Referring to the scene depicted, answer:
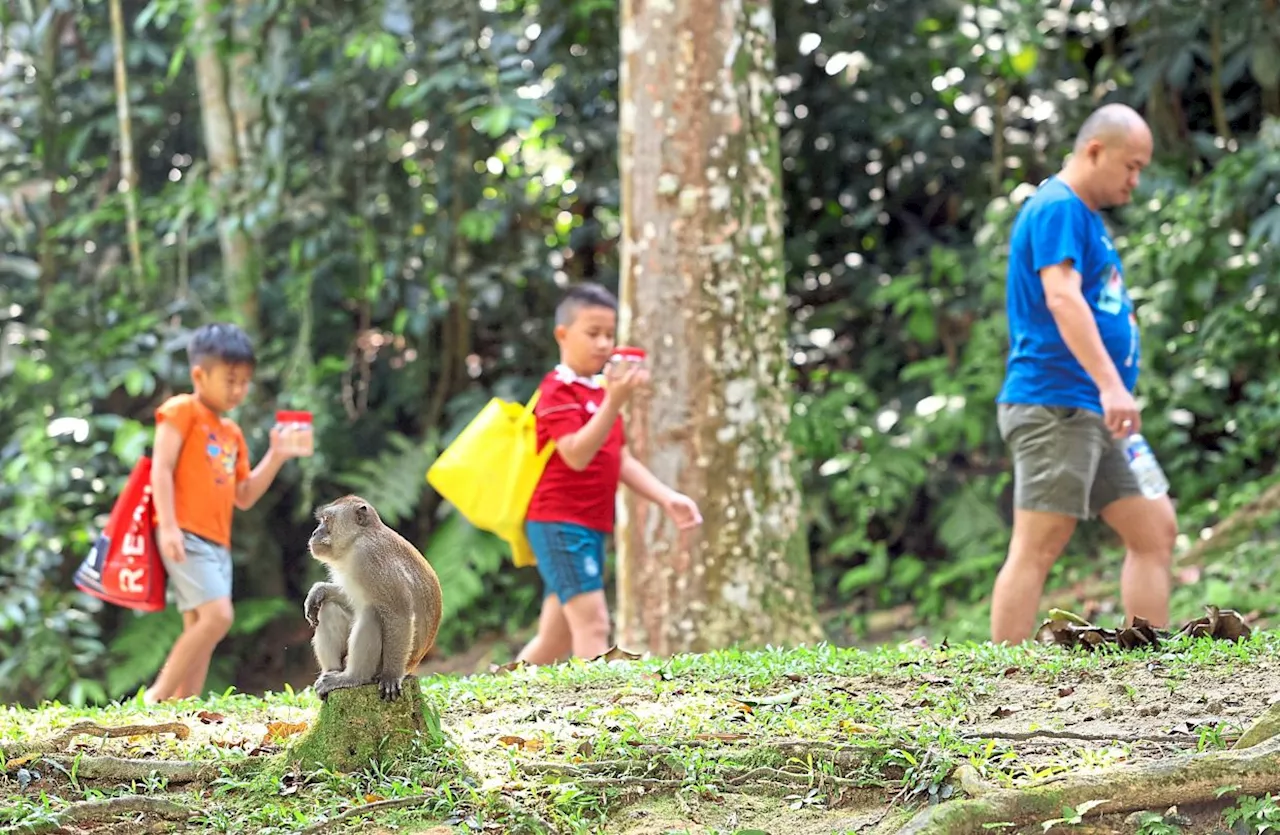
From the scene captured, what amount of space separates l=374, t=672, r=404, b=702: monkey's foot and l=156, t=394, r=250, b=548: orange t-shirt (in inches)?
113

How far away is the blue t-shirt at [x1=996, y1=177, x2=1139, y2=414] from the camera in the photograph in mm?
6094

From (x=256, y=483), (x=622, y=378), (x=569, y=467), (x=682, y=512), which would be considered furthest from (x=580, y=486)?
(x=256, y=483)

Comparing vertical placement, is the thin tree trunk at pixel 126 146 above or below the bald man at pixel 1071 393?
above

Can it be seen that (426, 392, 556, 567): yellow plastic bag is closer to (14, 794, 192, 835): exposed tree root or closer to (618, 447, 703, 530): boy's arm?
(618, 447, 703, 530): boy's arm

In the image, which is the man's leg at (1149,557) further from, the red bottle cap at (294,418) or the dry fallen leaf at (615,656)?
the red bottle cap at (294,418)

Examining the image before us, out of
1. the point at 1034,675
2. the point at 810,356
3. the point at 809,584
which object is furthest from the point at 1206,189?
the point at 1034,675

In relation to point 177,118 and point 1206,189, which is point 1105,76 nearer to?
point 1206,189

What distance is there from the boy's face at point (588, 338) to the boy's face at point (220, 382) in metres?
1.41

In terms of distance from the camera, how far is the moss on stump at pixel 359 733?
4.06 m

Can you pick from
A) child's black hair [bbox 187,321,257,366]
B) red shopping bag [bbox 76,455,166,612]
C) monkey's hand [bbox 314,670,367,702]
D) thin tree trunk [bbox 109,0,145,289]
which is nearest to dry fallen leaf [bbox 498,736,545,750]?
monkey's hand [bbox 314,670,367,702]

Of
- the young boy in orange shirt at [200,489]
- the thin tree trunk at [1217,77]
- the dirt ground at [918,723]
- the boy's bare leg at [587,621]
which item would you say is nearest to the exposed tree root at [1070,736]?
the dirt ground at [918,723]

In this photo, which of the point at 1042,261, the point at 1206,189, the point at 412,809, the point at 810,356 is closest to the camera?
the point at 412,809

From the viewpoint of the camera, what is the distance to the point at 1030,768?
382 cm

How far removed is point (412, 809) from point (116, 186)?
9.60m
